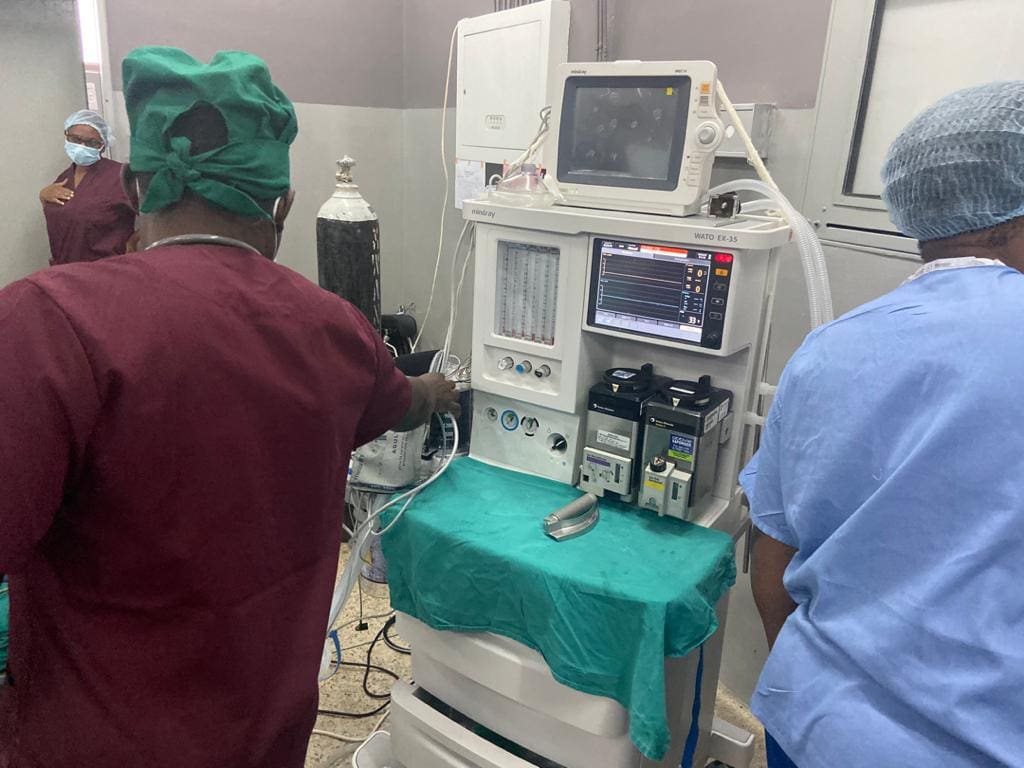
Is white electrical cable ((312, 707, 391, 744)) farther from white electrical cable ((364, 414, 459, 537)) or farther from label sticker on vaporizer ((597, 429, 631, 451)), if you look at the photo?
label sticker on vaporizer ((597, 429, 631, 451))

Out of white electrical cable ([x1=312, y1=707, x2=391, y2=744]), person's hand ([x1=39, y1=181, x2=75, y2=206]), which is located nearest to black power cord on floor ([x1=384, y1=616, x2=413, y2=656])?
white electrical cable ([x1=312, y1=707, x2=391, y2=744])

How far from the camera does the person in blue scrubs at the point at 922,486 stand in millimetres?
850

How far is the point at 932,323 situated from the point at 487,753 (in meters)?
1.12

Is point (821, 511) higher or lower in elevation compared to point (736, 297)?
lower

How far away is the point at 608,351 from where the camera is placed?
1599mm

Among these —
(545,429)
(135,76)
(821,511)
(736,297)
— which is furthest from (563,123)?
(821,511)

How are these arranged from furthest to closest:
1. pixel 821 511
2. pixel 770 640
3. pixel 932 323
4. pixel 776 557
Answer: pixel 770 640, pixel 776 557, pixel 821 511, pixel 932 323

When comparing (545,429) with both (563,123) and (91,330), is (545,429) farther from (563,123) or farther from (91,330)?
(91,330)

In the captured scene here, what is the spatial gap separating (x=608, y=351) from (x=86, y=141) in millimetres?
2236

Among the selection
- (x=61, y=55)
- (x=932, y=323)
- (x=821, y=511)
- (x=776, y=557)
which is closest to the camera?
(x=932, y=323)

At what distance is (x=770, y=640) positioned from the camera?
1.26 m

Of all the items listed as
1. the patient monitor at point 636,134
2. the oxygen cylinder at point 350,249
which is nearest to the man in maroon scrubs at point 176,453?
the patient monitor at point 636,134

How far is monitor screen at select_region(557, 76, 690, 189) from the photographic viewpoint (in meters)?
1.39

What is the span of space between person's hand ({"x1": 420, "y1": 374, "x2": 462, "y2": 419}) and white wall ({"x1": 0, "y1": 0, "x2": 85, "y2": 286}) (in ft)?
7.02
